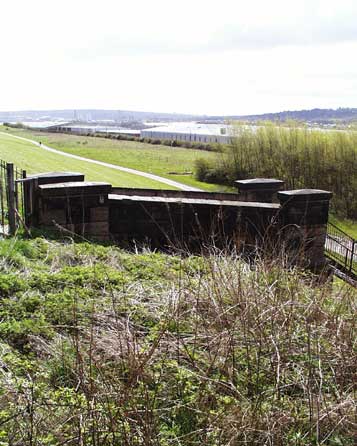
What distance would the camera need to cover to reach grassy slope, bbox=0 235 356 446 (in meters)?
2.95

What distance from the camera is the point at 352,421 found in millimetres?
3129

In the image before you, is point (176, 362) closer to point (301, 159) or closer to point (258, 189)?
point (258, 189)

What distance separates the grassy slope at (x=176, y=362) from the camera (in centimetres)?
295

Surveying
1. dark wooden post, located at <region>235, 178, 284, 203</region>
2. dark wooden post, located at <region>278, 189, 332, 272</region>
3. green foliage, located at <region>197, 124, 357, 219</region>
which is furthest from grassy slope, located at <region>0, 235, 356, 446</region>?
green foliage, located at <region>197, 124, 357, 219</region>

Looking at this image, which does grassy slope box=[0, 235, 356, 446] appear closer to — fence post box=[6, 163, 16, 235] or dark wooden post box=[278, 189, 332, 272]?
fence post box=[6, 163, 16, 235]

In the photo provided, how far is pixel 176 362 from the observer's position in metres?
3.62

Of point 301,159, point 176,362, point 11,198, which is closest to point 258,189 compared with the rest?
point 11,198

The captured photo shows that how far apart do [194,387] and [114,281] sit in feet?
7.22

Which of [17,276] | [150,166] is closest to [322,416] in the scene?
[17,276]

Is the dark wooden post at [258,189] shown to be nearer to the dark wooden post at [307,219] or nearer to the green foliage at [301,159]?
the dark wooden post at [307,219]

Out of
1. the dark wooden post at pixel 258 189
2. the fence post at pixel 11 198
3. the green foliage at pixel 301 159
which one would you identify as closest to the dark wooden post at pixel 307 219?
the dark wooden post at pixel 258 189

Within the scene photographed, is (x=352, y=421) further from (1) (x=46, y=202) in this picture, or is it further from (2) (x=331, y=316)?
(1) (x=46, y=202)

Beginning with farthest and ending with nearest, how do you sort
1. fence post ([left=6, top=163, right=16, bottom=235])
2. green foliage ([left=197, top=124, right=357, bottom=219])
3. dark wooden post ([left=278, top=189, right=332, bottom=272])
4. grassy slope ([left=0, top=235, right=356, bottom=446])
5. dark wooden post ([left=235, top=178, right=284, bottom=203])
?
green foliage ([left=197, top=124, right=357, bottom=219]) → dark wooden post ([left=235, top=178, right=284, bottom=203]) → dark wooden post ([left=278, top=189, right=332, bottom=272]) → fence post ([left=6, top=163, right=16, bottom=235]) → grassy slope ([left=0, top=235, right=356, bottom=446])

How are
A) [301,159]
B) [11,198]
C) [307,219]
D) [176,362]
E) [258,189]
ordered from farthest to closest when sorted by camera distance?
[301,159] → [258,189] → [307,219] → [11,198] → [176,362]
